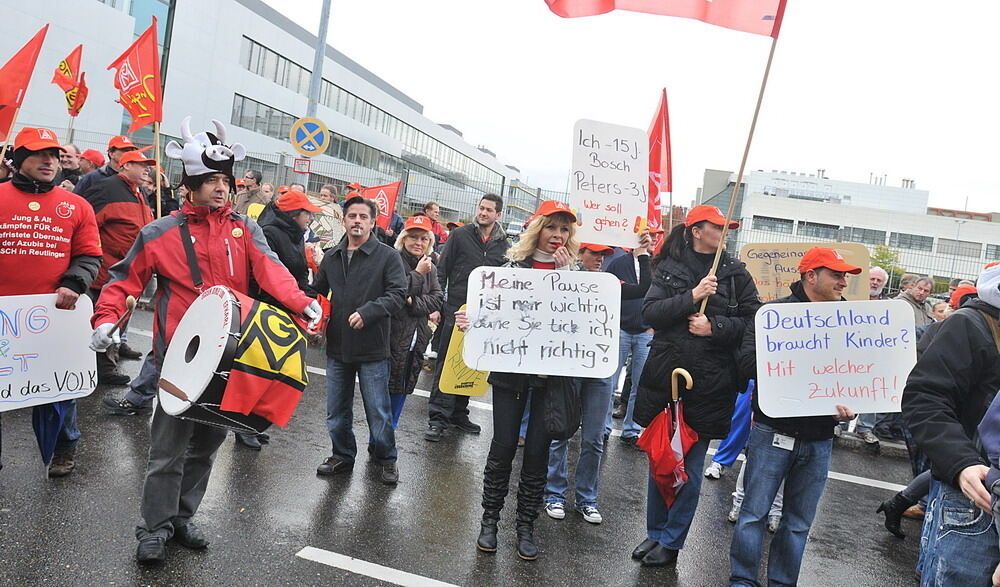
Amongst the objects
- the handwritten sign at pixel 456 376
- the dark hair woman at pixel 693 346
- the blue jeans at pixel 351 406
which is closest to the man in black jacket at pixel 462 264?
the handwritten sign at pixel 456 376

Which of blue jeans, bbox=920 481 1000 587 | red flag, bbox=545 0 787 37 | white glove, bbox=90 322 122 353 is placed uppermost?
red flag, bbox=545 0 787 37

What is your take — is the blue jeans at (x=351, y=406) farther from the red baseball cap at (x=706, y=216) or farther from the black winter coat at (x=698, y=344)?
the red baseball cap at (x=706, y=216)

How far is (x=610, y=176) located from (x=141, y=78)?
186 inches

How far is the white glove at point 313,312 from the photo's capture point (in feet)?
12.5

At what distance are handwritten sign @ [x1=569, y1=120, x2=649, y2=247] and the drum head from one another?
2.46 metres

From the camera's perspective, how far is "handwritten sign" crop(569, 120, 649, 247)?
4.90 meters

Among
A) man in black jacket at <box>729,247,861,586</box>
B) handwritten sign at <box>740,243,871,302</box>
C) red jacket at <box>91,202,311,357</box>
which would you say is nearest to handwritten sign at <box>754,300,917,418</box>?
man in black jacket at <box>729,247,861,586</box>

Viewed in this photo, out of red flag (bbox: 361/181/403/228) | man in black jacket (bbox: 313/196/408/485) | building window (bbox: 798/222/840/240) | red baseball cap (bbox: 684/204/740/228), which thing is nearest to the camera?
red baseball cap (bbox: 684/204/740/228)

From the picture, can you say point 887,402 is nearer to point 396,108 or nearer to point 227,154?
point 227,154

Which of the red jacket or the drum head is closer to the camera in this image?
the drum head

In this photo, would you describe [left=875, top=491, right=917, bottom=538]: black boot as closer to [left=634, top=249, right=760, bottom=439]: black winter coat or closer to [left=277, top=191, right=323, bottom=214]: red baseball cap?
[left=634, top=249, right=760, bottom=439]: black winter coat

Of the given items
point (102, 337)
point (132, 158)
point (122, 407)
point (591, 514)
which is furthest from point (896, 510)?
point (132, 158)

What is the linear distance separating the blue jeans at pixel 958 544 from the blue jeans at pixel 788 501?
1.27 metres

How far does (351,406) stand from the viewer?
16.9 feet
